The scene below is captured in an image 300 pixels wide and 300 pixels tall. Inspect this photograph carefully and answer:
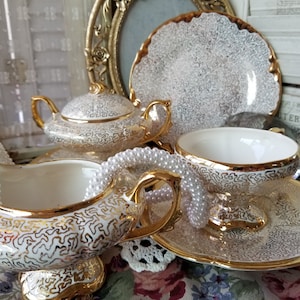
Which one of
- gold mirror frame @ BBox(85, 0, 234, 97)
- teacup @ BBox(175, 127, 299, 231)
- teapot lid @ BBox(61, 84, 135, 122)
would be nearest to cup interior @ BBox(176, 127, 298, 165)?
teacup @ BBox(175, 127, 299, 231)

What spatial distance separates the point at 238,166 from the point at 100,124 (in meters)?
0.22

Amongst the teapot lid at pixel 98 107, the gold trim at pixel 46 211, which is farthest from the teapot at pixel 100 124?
the gold trim at pixel 46 211

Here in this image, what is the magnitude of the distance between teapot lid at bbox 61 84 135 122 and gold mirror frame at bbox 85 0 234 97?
127 millimetres

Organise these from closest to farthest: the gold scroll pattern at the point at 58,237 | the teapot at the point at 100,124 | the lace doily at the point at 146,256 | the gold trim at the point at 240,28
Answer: the gold scroll pattern at the point at 58,237, the lace doily at the point at 146,256, the teapot at the point at 100,124, the gold trim at the point at 240,28

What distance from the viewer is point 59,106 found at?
731mm

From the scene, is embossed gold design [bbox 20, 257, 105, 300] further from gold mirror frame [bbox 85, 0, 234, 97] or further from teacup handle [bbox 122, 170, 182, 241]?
gold mirror frame [bbox 85, 0, 234, 97]

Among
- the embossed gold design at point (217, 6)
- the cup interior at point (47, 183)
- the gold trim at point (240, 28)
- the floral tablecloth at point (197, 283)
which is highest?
the embossed gold design at point (217, 6)

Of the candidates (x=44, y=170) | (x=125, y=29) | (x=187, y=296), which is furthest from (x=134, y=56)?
(x=187, y=296)

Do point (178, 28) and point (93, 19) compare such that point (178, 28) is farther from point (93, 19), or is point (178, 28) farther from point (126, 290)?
point (126, 290)

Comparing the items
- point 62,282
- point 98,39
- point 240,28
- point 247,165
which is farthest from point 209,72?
point 62,282

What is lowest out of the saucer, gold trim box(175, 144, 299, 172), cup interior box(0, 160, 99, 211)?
the saucer

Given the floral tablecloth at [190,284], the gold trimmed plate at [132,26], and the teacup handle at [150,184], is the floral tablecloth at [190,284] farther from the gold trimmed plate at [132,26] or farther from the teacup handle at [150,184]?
the gold trimmed plate at [132,26]

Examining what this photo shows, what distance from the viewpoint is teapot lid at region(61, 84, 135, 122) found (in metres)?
0.54

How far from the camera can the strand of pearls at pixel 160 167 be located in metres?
0.36
